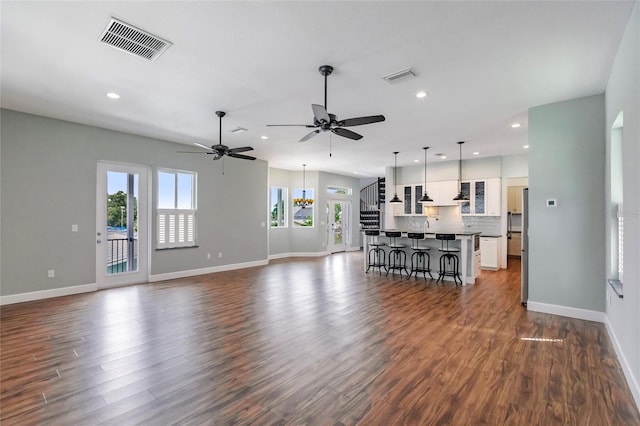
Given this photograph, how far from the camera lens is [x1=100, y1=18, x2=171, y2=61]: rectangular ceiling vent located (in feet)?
9.11

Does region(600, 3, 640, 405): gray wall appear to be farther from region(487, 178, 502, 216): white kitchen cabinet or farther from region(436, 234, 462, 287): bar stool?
region(487, 178, 502, 216): white kitchen cabinet

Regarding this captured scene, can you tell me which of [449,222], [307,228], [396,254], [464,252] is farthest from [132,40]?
[449,222]

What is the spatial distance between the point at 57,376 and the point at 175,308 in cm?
199

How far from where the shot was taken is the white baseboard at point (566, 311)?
13.5ft

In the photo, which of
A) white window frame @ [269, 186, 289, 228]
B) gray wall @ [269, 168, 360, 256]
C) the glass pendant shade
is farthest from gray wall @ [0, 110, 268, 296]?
the glass pendant shade

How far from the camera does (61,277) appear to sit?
5473mm

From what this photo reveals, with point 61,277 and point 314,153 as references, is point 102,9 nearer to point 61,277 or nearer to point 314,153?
point 61,277

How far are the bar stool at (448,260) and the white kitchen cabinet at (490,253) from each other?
219cm

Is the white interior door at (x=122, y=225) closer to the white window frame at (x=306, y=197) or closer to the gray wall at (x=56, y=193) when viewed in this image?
the gray wall at (x=56, y=193)

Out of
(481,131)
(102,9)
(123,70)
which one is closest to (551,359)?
(481,131)

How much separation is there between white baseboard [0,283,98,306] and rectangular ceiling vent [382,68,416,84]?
615cm

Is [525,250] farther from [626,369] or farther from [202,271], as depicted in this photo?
[202,271]

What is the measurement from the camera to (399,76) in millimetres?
3662

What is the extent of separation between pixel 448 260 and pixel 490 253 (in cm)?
224
